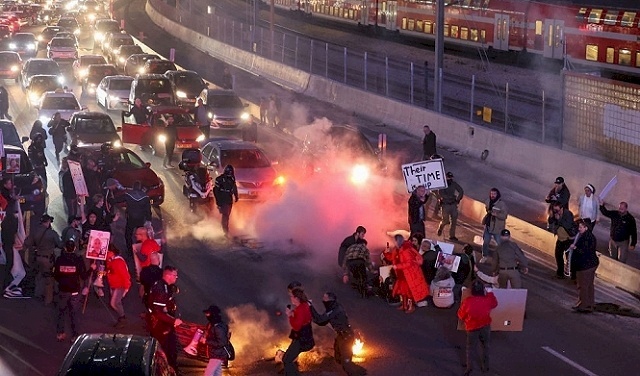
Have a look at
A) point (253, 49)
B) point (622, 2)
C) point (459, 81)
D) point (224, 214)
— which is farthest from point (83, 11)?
point (224, 214)

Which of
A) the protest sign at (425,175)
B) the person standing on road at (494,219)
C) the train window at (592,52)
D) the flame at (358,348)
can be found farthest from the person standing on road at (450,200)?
the train window at (592,52)

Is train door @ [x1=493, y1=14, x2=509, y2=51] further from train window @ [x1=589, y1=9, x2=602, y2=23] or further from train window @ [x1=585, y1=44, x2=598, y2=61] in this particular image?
train window @ [x1=589, y1=9, x2=602, y2=23]

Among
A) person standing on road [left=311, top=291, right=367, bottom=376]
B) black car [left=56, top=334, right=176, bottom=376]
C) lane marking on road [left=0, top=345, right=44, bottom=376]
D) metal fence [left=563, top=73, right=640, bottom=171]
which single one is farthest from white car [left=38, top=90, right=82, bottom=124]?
black car [left=56, top=334, right=176, bottom=376]

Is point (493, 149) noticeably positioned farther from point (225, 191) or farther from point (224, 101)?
point (225, 191)

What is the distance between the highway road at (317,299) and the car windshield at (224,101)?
1013 cm

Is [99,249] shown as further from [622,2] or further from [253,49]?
[253,49]

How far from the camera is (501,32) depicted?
48.0 metres

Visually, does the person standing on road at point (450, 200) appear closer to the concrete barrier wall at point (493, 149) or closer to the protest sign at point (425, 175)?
the protest sign at point (425, 175)

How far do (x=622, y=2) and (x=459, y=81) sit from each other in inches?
325

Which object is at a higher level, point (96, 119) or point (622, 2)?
point (622, 2)

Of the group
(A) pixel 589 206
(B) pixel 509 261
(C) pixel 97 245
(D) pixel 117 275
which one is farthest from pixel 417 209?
(C) pixel 97 245

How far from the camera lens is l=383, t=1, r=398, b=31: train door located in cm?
5884

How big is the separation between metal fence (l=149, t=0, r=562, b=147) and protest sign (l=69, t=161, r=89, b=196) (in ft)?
40.6

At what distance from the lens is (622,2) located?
130 ft
